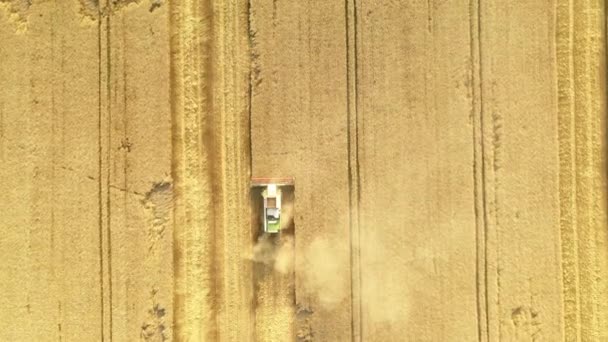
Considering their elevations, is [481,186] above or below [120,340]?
above

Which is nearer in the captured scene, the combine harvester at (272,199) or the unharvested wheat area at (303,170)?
the unharvested wheat area at (303,170)

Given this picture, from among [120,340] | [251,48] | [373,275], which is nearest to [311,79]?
[251,48]

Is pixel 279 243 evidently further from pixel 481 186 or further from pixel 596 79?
pixel 596 79

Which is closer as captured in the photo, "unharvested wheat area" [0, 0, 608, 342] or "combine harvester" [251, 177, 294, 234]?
"unharvested wheat area" [0, 0, 608, 342]

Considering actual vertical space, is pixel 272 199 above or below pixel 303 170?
below
